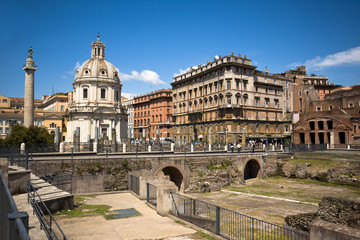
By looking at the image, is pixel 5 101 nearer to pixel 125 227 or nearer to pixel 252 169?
pixel 252 169

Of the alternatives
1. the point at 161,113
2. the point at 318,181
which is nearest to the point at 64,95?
the point at 161,113

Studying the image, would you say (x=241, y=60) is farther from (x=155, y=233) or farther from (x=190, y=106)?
(x=155, y=233)

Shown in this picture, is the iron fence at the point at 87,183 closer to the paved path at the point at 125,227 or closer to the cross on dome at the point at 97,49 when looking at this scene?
the paved path at the point at 125,227

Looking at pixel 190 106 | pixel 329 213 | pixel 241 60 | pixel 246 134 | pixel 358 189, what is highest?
pixel 241 60

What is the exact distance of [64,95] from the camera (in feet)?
319

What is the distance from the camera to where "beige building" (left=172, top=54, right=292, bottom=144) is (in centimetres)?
5225

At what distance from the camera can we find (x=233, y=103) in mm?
51906

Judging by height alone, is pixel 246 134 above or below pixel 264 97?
below

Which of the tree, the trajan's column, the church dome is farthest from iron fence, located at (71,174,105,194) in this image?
the church dome

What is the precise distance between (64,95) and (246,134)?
7035 centimetres

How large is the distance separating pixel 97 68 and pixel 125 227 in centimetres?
5387

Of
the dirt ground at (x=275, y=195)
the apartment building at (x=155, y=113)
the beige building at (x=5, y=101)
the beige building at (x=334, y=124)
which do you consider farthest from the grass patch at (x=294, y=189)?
the beige building at (x=5, y=101)

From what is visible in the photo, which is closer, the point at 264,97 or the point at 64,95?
the point at 264,97

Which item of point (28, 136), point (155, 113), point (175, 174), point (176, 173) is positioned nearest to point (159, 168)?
point (176, 173)
